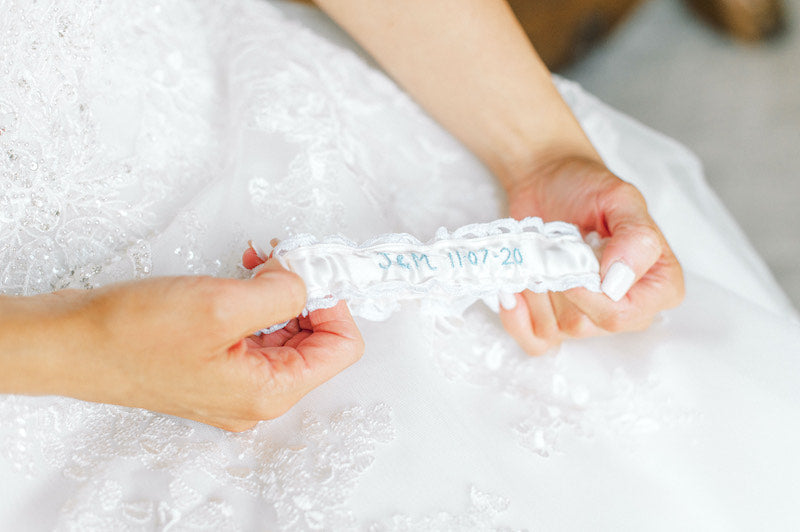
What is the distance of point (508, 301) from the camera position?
30.8 inches

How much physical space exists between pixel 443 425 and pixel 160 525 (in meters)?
0.27

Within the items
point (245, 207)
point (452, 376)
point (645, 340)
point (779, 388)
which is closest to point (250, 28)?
point (245, 207)

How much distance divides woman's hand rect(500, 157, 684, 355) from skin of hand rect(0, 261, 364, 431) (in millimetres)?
266

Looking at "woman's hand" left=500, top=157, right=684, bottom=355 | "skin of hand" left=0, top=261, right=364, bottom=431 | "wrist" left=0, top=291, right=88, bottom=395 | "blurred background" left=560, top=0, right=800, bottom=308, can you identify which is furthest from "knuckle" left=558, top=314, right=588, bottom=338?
"blurred background" left=560, top=0, right=800, bottom=308

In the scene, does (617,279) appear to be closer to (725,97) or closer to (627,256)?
(627,256)

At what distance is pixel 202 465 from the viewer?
63 cm

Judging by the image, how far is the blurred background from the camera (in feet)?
5.10

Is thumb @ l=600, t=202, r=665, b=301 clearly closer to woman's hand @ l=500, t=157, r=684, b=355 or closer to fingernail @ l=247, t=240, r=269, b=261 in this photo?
woman's hand @ l=500, t=157, r=684, b=355

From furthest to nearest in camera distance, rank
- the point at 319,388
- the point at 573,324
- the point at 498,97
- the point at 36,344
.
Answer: the point at 498,97
the point at 573,324
the point at 319,388
the point at 36,344

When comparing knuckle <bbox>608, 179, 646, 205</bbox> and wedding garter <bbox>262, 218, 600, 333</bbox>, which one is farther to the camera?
knuckle <bbox>608, 179, 646, 205</bbox>

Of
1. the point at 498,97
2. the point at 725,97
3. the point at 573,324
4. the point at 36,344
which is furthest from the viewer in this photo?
the point at 725,97

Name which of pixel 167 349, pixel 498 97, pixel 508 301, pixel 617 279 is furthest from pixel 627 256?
pixel 167 349

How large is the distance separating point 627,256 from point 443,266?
202mm

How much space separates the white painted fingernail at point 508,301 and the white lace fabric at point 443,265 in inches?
0.5
